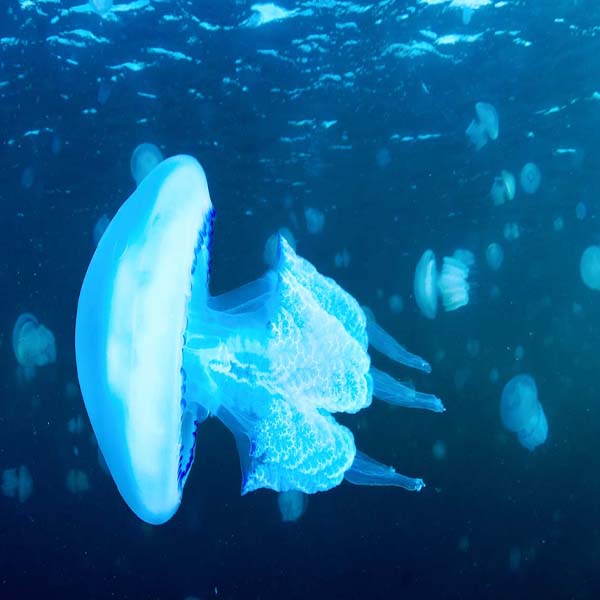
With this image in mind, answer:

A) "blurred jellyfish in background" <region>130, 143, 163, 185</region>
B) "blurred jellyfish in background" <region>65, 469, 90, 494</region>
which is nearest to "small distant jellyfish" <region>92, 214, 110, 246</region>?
"blurred jellyfish in background" <region>130, 143, 163, 185</region>

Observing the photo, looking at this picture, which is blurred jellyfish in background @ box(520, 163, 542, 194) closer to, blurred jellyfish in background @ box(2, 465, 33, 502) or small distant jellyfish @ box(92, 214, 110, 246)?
small distant jellyfish @ box(92, 214, 110, 246)

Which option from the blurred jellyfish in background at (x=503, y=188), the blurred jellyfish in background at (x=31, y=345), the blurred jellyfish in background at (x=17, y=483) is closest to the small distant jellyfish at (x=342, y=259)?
the blurred jellyfish in background at (x=503, y=188)

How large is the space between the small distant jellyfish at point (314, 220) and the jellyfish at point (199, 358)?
1163cm

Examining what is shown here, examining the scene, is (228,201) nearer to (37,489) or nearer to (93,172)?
(93,172)

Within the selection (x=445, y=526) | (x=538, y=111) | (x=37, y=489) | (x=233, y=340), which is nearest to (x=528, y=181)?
(x=538, y=111)

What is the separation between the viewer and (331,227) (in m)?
15.5

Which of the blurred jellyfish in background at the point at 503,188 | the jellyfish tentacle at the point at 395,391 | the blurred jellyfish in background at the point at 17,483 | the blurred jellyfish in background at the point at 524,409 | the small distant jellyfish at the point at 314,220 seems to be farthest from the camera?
the small distant jellyfish at the point at 314,220

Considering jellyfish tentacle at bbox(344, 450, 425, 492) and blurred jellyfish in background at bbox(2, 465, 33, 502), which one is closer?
jellyfish tentacle at bbox(344, 450, 425, 492)

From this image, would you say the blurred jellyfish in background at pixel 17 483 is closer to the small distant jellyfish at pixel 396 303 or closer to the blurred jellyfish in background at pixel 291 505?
the blurred jellyfish in background at pixel 291 505

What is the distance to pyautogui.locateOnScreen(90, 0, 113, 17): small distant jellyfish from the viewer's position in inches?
274

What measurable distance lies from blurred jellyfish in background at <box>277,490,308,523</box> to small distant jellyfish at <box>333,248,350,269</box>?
6.05 metres

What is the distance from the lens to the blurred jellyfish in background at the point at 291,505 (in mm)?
13031

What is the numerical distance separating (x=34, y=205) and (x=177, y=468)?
10.5m

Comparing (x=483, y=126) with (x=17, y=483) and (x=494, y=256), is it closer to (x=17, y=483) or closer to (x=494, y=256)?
(x=494, y=256)
